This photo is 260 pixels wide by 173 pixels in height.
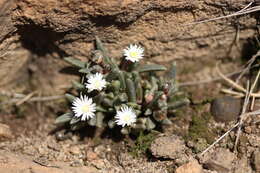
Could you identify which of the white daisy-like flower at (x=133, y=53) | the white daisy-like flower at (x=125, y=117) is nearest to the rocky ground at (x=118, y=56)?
the white daisy-like flower at (x=133, y=53)

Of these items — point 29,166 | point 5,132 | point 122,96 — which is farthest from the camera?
point 5,132

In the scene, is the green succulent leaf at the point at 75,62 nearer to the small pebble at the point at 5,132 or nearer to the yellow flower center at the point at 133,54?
the yellow flower center at the point at 133,54

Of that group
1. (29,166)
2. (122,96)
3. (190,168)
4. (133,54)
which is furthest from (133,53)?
(29,166)

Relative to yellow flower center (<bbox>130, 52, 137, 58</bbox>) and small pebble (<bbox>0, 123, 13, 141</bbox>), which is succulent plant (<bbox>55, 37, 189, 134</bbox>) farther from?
small pebble (<bbox>0, 123, 13, 141</bbox>)

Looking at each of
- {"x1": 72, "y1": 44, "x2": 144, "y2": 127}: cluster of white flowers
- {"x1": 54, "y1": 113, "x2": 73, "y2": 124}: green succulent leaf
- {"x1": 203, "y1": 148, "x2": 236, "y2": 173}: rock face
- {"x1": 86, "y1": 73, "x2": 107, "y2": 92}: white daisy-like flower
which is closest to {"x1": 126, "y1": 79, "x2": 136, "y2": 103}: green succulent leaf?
{"x1": 72, "y1": 44, "x2": 144, "y2": 127}: cluster of white flowers

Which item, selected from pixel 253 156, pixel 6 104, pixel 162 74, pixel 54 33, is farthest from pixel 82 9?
pixel 253 156

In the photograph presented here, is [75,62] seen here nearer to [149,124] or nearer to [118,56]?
[118,56]
